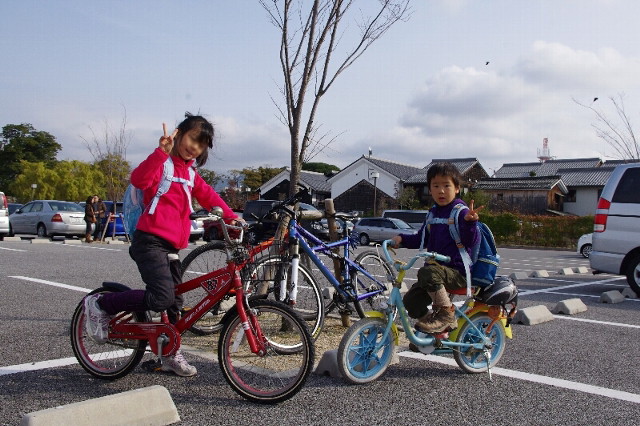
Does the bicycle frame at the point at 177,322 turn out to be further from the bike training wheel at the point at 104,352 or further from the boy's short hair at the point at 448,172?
the boy's short hair at the point at 448,172

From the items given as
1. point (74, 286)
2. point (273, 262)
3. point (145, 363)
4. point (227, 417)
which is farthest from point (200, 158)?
point (74, 286)

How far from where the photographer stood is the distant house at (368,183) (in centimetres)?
4688

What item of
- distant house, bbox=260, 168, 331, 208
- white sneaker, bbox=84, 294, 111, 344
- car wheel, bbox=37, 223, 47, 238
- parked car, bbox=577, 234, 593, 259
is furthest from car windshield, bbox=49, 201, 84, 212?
distant house, bbox=260, 168, 331, 208

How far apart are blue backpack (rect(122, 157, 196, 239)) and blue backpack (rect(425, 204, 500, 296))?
175 cm

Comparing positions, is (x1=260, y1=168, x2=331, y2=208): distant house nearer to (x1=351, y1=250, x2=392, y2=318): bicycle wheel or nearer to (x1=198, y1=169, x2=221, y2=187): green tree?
(x1=198, y1=169, x2=221, y2=187): green tree

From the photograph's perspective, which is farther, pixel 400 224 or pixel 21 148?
pixel 21 148

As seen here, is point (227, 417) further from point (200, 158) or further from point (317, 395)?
point (200, 158)

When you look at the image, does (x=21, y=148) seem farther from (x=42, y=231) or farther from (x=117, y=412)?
(x=117, y=412)

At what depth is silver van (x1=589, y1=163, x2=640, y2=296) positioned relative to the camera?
8812 mm

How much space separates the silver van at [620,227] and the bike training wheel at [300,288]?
6.21 m

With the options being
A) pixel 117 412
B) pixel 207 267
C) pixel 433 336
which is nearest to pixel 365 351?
pixel 433 336

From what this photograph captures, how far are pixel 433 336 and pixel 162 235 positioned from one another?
1939 mm

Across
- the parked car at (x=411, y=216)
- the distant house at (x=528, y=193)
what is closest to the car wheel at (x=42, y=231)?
the parked car at (x=411, y=216)

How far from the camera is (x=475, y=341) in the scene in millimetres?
4145
